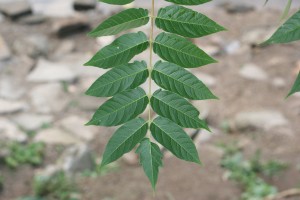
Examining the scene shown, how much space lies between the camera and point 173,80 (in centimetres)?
135

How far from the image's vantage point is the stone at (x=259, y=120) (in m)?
5.95

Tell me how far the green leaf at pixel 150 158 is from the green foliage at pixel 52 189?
3.68 m

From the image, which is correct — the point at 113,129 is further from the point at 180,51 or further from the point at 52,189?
the point at 180,51

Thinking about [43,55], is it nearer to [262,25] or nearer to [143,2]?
A: [143,2]

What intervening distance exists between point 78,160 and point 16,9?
381 cm

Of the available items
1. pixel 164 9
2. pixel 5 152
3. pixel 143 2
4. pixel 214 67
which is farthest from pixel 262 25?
pixel 164 9

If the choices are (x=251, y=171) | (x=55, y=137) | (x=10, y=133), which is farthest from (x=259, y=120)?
(x=10, y=133)

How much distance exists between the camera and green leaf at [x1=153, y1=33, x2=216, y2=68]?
1.32m

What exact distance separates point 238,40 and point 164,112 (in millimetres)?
6868

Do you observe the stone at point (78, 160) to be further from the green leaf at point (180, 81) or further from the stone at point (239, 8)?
the stone at point (239, 8)

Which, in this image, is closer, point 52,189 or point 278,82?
point 52,189

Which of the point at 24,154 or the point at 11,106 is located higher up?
the point at 11,106

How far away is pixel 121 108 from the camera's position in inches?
52.9

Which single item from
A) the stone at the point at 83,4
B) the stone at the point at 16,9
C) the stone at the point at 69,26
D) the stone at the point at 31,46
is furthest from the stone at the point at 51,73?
the stone at the point at 83,4
